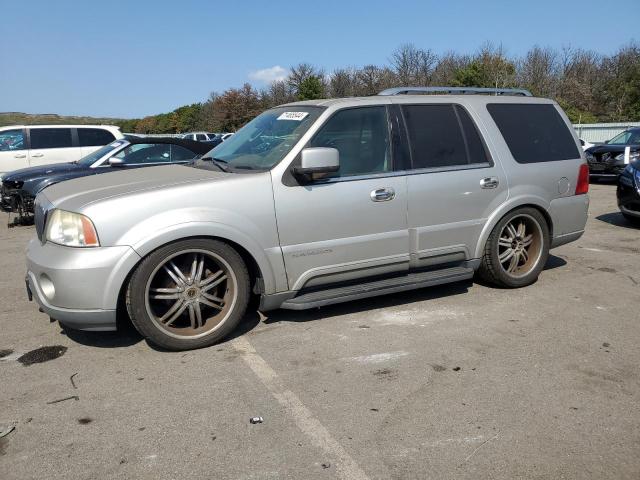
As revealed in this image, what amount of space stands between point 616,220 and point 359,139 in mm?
6638

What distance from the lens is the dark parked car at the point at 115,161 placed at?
362 inches

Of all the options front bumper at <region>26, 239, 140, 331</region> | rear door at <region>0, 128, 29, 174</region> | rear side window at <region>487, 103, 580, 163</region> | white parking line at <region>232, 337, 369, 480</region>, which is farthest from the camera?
rear door at <region>0, 128, 29, 174</region>

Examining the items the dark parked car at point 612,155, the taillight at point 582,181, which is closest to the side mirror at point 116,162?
the taillight at point 582,181

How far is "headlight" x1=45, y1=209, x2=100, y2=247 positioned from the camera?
12.0ft

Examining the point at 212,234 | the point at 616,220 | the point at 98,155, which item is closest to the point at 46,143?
the point at 98,155

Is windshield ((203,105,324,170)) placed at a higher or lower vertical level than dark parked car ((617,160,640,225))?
higher

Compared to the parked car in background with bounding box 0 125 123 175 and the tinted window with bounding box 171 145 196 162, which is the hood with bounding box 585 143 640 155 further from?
the parked car in background with bounding box 0 125 123 175

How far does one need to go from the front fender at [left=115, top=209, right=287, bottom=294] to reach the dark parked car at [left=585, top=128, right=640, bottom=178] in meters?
12.8

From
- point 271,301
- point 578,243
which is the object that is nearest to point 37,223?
point 271,301

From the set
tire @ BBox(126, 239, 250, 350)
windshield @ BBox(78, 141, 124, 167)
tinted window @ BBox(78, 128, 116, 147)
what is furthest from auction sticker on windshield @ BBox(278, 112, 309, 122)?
tinted window @ BBox(78, 128, 116, 147)

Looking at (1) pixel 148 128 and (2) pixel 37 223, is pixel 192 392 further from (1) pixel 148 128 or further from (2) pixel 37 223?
(1) pixel 148 128

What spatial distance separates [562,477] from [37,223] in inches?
154

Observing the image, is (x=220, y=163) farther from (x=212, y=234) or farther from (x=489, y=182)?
(x=489, y=182)

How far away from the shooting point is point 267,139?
4.63 meters
